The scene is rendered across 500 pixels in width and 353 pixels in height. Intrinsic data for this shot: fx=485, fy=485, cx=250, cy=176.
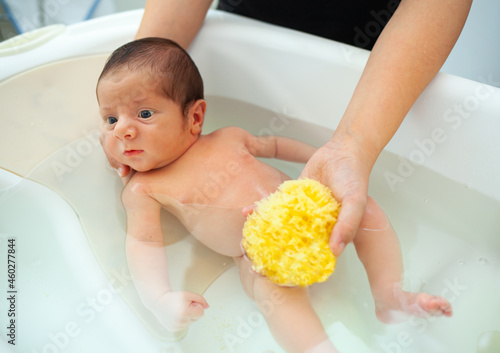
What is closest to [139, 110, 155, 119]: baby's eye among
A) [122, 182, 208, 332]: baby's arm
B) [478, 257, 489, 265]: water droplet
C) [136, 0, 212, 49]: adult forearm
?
[122, 182, 208, 332]: baby's arm

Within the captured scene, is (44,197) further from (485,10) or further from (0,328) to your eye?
(485,10)

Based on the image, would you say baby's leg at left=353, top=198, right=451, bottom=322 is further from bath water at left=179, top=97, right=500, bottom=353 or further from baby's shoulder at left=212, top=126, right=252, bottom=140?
baby's shoulder at left=212, top=126, right=252, bottom=140

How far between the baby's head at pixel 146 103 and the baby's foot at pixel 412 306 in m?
0.51

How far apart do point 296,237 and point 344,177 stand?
14 cm

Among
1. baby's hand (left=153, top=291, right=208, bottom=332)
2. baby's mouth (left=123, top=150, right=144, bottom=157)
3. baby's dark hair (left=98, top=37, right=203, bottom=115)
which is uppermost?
baby's dark hair (left=98, top=37, right=203, bottom=115)

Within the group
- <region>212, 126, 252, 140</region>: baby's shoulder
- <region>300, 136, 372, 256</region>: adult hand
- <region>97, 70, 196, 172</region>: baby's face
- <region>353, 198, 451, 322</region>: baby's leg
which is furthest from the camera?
<region>212, 126, 252, 140</region>: baby's shoulder

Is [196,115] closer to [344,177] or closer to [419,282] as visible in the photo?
[344,177]

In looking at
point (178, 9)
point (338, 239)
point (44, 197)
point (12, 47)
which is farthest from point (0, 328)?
point (178, 9)

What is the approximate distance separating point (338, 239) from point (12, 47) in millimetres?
933

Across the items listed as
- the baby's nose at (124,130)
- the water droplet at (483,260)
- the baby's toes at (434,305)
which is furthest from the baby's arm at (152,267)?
the water droplet at (483,260)

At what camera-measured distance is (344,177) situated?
2.62ft

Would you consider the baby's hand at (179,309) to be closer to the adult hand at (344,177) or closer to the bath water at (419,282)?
the bath water at (419,282)

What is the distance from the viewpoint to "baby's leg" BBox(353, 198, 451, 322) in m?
0.84

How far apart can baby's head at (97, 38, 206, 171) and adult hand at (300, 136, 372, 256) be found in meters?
0.30
